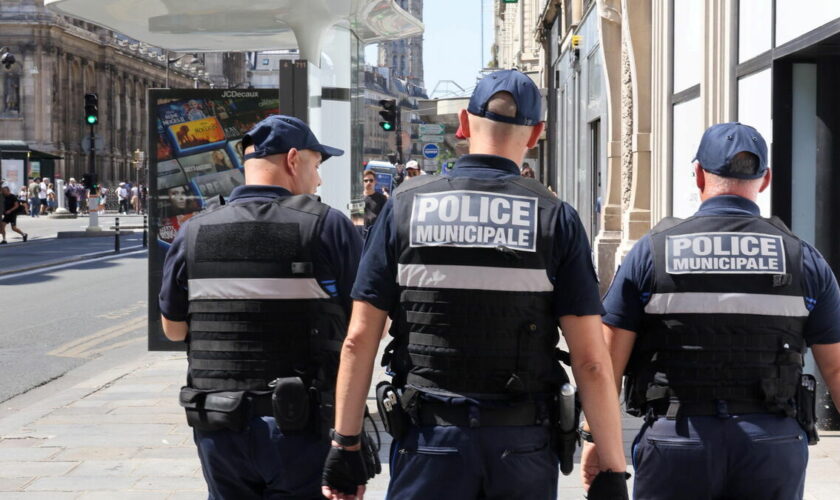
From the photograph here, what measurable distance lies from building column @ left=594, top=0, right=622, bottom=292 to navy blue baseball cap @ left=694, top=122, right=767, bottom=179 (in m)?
13.1

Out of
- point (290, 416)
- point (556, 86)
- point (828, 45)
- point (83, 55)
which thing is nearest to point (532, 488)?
point (290, 416)

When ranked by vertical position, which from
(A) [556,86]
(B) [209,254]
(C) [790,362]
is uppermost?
(A) [556,86]

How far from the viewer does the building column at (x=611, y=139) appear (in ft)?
56.0

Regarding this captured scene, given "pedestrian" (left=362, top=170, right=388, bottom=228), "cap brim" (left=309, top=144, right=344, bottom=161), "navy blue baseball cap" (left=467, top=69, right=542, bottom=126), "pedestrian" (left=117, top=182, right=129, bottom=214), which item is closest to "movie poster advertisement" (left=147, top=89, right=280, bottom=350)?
"cap brim" (left=309, top=144, right=344, bottom=161)

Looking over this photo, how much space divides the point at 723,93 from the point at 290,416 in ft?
22.0

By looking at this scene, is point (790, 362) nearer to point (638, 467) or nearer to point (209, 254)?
point (638, 467)

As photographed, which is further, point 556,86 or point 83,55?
point 83,55

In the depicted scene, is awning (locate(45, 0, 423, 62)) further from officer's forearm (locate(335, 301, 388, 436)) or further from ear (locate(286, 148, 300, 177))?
officer's forearm (locate(335, 301, 388, 436))

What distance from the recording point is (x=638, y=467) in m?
3.85

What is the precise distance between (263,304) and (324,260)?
0.26 metres

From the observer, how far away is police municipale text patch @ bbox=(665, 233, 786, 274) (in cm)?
389

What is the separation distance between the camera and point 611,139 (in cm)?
1717

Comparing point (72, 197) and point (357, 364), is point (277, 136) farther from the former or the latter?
point (72, 197)

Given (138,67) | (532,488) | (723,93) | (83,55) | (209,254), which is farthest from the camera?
(138,67)
